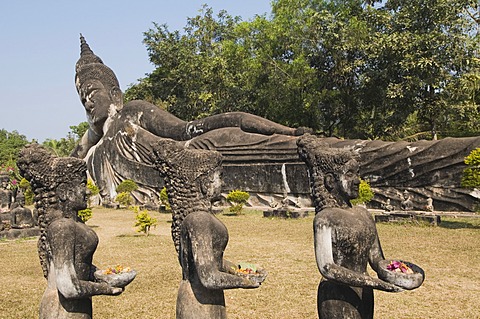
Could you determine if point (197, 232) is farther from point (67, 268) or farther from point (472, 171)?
point (472, 171)

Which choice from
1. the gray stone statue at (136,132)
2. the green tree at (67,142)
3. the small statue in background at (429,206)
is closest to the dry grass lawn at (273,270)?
the small statue in background at (429,206)

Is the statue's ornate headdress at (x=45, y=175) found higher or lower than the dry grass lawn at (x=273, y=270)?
higher

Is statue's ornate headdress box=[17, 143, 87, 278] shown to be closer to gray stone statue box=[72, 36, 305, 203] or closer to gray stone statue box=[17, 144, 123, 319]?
gray stone statue box=[17, 144, 123, 319]

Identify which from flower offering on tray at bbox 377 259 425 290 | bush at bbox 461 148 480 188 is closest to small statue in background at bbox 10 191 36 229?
bush at bbox 461 148 480 188

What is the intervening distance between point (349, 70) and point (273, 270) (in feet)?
51.8

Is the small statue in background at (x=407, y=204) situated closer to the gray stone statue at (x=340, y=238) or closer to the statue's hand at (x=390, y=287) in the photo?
the gray stone statue at (x=340, y=238)

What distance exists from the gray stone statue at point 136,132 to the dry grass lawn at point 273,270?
383cm

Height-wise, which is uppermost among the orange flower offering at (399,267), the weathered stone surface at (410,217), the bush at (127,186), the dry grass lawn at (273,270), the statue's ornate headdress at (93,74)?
the statue's ornate headdress at (93,74)

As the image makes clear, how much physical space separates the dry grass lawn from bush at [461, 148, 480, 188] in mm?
985

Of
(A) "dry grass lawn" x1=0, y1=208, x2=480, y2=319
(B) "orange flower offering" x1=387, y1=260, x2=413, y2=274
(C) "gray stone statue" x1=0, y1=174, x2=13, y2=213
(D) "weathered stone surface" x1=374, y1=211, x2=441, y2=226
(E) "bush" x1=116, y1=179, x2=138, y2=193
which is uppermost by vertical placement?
(E) "bush" x1=116, y1=179, x2=138, y2=193

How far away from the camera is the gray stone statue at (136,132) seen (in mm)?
16938

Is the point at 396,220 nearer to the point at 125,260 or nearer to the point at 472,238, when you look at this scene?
the point at 472,238

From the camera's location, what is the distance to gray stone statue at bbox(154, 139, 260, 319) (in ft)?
12.3

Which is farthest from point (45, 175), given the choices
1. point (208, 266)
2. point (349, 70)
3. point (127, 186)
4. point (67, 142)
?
point (67, 142)
